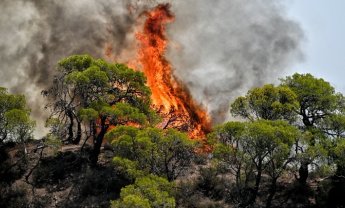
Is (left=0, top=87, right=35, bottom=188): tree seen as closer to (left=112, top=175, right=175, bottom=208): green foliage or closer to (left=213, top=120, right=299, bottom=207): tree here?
(left=112, top=175, right=175, bottom=208): green foliage

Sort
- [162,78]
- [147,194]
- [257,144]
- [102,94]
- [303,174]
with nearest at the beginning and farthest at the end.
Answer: [147,194] < [257,144] < [303,174] < [102,94] < [162,78]

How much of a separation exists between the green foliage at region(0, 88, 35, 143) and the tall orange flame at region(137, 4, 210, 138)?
2188cm

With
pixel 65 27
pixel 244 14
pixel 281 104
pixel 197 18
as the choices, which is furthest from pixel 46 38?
pixel 281 104

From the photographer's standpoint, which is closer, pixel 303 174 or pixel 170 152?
pixel 170 152

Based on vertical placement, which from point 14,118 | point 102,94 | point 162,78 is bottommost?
point 14,118

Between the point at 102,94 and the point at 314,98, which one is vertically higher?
the point at 314,98

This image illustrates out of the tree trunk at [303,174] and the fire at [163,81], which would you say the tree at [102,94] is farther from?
the tree trunk at [303,174]

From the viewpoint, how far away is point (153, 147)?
51938 mm

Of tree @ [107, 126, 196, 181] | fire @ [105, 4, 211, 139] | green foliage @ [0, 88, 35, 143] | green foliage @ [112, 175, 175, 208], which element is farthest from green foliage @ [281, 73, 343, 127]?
green foliage @ [0, 88, 35, 143]

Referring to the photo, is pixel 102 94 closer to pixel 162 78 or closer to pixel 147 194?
pixel 147 194

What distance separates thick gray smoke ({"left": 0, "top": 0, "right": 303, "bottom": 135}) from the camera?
8144cm

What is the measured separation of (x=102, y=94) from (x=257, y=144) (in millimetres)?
19596

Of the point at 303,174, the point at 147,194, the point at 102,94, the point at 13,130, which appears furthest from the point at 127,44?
the point at 147,194

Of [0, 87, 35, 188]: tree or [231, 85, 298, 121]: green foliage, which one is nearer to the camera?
[231, 85, 298, 121]: green foliage
